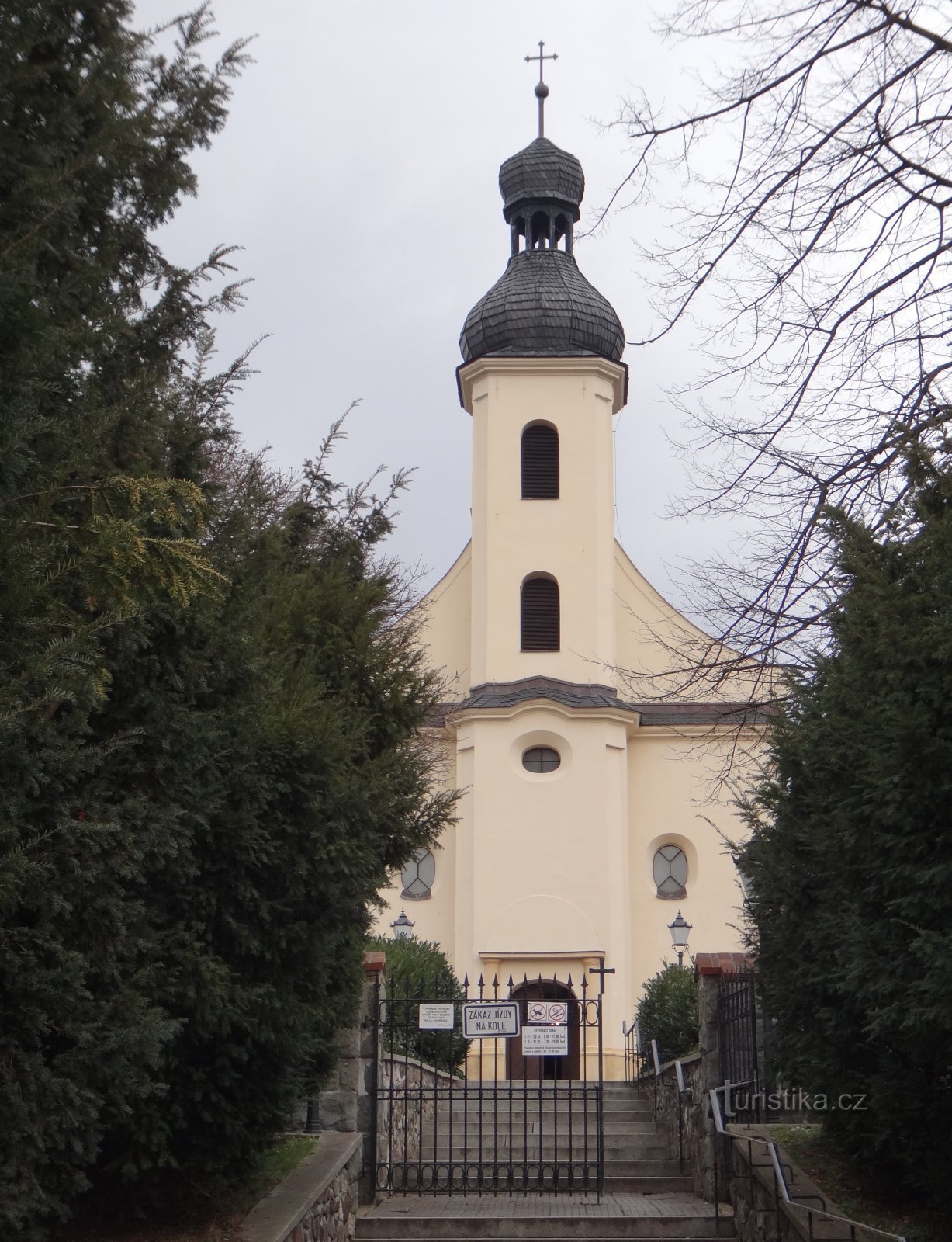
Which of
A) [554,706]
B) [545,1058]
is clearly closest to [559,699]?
[554,706]

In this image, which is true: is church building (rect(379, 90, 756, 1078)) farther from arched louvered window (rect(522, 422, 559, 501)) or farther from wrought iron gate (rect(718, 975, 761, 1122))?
wrought iron gate (rect(718, 975, 761, 1122))

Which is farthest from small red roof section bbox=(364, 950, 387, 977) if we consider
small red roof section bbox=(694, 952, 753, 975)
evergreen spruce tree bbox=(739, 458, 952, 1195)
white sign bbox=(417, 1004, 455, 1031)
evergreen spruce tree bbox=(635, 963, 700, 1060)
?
evergreen spruce tree bbox=(635, 963, 700, 1060)

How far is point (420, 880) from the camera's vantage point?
26.2 metres

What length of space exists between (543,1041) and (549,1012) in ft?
2.05

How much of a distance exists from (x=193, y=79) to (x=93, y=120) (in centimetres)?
92

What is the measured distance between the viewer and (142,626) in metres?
6.12

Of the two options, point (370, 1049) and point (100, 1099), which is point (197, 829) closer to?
point (100, 1099)

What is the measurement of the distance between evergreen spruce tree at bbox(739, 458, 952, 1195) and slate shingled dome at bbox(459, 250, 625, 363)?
20.1 m

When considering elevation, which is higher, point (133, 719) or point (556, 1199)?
point (133, 719)

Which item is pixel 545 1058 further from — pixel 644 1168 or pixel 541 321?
pixel 541 321

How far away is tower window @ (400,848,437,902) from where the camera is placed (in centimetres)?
2598

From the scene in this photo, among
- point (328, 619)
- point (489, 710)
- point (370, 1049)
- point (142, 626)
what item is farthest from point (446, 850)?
point (142, 626)

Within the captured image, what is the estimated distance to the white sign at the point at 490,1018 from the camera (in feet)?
40.5

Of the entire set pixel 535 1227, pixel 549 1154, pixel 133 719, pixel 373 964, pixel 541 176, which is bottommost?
pixel 535 1227
